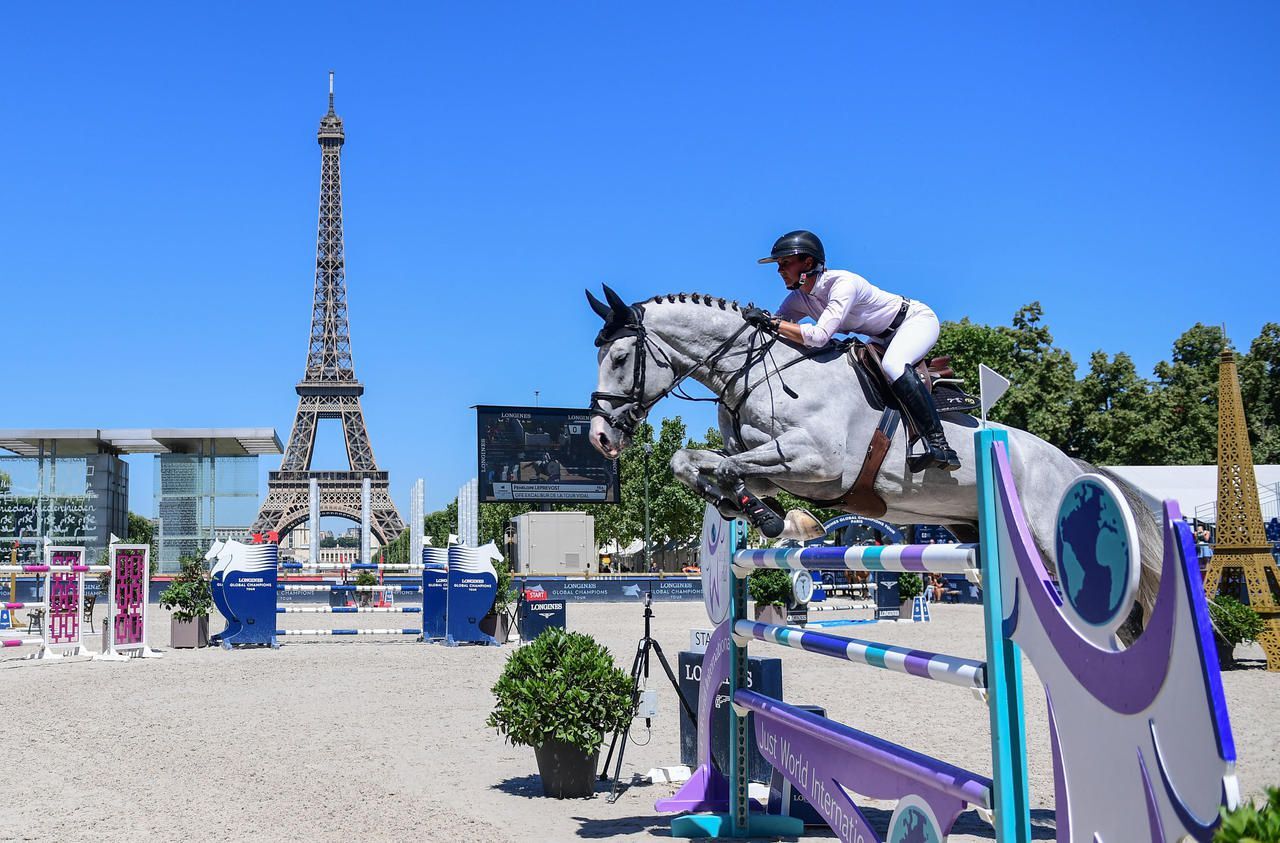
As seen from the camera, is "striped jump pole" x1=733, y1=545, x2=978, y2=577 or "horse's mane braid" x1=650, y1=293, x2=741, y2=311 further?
"horse's mane braid" x1=650, y1=293, x2=741, y2=311

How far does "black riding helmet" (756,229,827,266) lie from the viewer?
15.1 ft

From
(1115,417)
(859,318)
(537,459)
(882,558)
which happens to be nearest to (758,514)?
(882,558)

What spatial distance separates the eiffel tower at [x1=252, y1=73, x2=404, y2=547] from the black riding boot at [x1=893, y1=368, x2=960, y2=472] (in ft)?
171

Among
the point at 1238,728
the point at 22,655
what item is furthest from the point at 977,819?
the point at 22,655

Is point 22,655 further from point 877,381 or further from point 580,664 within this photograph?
point 877,381

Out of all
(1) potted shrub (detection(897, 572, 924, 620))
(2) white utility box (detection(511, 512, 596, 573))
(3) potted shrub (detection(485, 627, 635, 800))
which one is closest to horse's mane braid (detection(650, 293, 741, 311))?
(3) potted shrub (detection(485, 627, 635, 800))

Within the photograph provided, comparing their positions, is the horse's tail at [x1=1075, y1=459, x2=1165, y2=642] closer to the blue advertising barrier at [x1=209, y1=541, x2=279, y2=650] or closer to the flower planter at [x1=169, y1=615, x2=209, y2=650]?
the blue advertising barrier at [x1=209, y1=541, x2=279, y2=650]

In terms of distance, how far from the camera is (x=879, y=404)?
438 cm

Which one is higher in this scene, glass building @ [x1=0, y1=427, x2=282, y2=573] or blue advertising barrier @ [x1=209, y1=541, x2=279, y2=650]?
glass building @ [x1=0, y1=427, x2=282, y2=573]

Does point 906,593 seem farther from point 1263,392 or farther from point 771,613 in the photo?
point 1263,392

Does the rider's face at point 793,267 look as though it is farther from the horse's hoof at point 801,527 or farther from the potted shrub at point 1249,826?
the potted shrub at point 1249,826

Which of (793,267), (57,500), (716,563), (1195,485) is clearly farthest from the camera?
(57,500)

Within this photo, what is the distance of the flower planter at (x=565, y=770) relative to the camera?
6133 millimetres

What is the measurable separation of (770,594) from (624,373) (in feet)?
48.2
